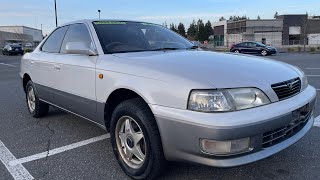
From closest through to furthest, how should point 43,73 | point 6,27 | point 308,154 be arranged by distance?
point 308,154 → point 43,73 → point 6,27

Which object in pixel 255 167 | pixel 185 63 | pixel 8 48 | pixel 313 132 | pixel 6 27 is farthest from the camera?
pixel 6 27

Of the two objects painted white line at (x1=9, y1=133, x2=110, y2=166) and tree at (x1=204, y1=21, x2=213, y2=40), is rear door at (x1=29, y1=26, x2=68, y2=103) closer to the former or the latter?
painted white line at (x1=9, y1=133, x2=110, y2=166)

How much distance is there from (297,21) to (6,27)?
78478mm

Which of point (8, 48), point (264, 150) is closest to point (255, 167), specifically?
point (264, 150)

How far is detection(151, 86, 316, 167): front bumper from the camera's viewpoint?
2.64m

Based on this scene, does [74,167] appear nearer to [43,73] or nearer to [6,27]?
[43,73]

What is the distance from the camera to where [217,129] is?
2619 mm

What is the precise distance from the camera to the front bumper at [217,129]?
104 inches

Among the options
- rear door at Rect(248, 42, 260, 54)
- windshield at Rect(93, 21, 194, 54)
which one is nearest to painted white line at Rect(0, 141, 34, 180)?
windshield at Rect(93, 21, 194, 54)

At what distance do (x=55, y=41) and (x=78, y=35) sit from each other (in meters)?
0.82

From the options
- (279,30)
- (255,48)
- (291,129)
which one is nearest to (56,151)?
(291,129)

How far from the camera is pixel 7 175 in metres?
3.53

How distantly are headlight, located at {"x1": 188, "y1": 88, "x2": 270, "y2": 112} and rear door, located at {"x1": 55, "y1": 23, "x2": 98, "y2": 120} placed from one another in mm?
1461

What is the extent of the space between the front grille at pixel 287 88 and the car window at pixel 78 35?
218 centimetres
